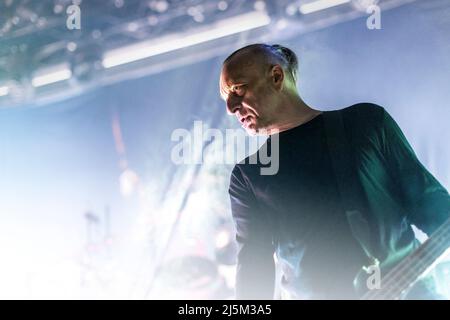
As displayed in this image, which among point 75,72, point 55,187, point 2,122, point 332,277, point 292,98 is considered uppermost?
point 75,72

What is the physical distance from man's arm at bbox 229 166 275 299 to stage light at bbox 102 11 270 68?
0.61 meters

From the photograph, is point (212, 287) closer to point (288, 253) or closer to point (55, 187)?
point (288, 253)

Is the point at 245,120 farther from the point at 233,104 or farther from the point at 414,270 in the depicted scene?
the point at 414,270

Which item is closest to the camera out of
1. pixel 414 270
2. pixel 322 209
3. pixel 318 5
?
pixel 414 270

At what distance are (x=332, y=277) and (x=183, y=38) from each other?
973 mm

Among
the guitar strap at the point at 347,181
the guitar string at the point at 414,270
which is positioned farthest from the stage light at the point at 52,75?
the guitar string at the point at 414,270

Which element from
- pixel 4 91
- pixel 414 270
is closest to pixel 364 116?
pixel 414 270

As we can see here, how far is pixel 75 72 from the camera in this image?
2.05 m

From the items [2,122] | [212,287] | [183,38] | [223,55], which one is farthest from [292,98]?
[2,122]

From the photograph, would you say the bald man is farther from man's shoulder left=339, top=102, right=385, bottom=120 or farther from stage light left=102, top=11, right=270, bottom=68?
stage light left=102, top=11, right=270, bottom=68

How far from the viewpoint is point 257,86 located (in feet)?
5.67

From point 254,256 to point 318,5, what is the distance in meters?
0.90

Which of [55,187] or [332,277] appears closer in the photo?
[332,277]

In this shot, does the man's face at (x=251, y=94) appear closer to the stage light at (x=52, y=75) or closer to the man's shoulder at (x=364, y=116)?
the man's shoulder at (x=364, y=116)
